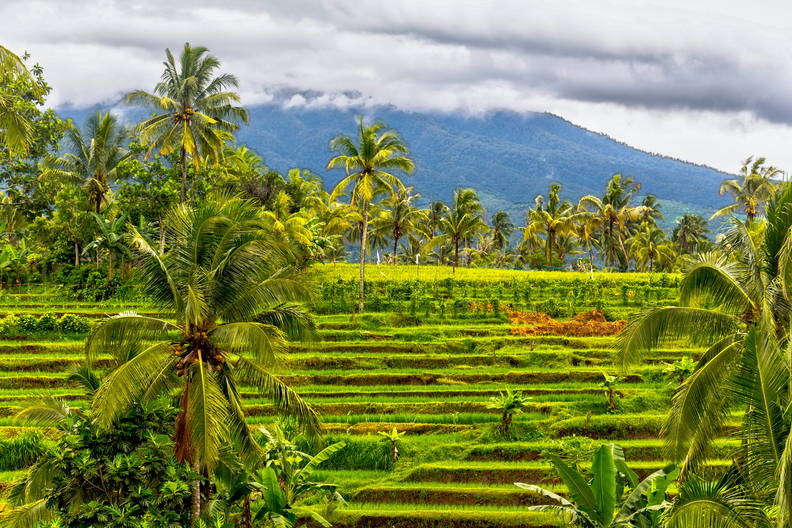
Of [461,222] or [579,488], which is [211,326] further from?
[461,222]

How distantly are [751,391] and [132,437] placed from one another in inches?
365

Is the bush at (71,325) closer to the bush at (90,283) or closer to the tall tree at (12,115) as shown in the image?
the bush at (90,283)

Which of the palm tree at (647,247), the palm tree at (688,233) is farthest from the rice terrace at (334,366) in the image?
the palm tree at (688,233)

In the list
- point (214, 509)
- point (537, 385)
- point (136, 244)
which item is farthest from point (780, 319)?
point (537, 385)

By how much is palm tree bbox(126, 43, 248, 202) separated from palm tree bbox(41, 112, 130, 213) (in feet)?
15.1

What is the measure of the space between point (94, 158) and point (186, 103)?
7918 mm

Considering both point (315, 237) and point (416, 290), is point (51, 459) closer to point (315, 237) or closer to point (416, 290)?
point (416, 290)

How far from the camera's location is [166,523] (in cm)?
1090

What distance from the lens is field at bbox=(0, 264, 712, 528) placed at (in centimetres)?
1703

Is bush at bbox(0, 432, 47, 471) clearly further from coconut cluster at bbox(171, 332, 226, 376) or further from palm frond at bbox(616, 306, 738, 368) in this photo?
palm frond at bbox(616, 306, 738, 368)

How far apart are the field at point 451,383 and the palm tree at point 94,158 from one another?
593 cm

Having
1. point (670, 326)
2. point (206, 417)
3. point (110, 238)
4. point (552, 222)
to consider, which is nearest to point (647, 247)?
point (552, 222)

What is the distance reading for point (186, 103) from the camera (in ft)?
98.6

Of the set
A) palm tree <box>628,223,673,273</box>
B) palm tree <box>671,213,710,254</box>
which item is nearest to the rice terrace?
palm tree <box>628,223,673,273</box>
